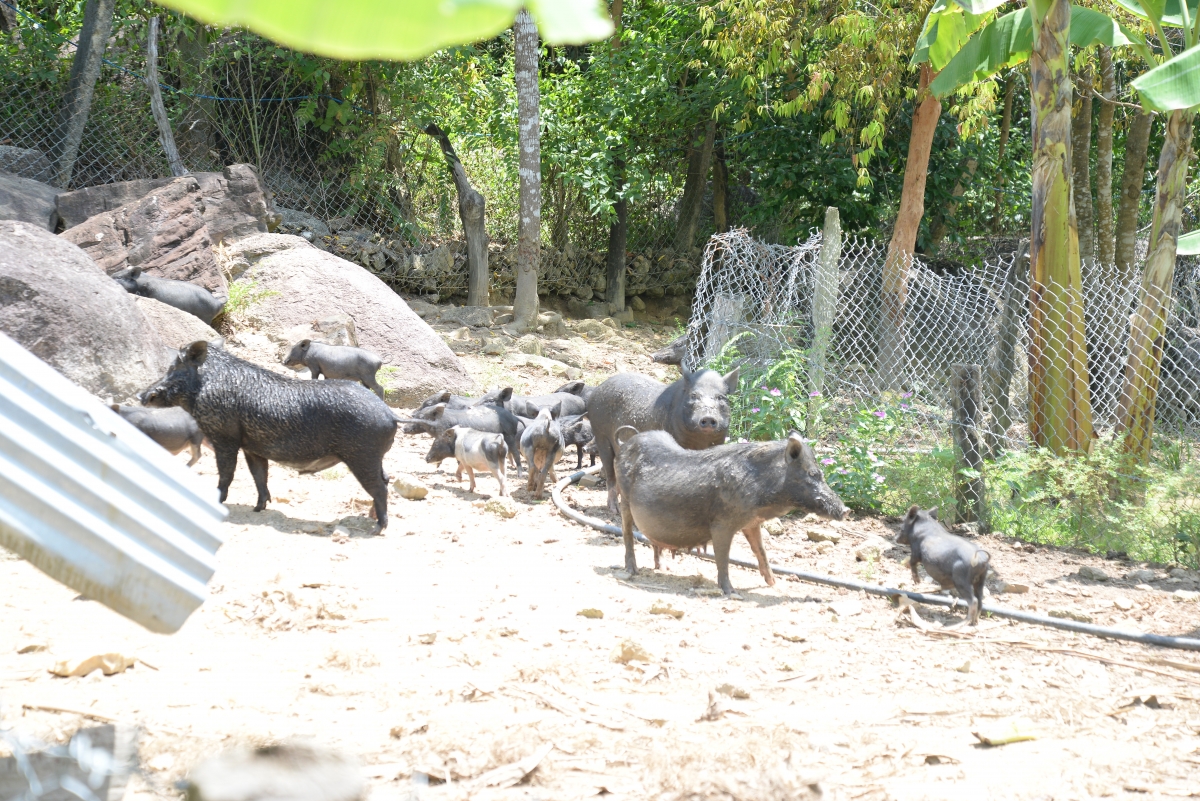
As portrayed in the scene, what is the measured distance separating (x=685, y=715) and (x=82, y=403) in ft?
8.56

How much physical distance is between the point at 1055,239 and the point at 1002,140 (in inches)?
353

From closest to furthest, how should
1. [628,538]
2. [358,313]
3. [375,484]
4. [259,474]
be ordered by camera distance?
[628,538]
[375,484]
[259,474]
[358,313]

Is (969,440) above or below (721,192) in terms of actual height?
below

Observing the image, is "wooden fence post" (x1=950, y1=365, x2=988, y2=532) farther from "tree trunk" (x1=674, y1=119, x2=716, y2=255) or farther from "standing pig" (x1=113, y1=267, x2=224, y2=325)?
"tree trunk" (x1=674, y1=119, x2=716, y2=255)

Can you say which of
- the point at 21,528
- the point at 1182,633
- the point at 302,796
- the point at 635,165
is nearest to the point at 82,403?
the point at 21,528

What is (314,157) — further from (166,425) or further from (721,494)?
(721,494)

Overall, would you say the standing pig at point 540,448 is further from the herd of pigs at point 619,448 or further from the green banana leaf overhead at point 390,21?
the green banana leaf overhead at point 390,21

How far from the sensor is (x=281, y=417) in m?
6.60

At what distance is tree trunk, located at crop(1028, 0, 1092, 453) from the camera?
779 cm

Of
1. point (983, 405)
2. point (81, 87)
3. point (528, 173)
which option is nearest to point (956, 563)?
point (983, 405)

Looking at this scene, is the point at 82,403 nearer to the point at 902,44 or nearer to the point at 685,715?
the point at 685,715

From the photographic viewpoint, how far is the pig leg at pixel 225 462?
6.75 m

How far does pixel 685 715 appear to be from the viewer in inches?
159

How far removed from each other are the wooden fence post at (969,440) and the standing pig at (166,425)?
17.0 ft
